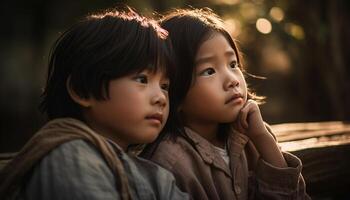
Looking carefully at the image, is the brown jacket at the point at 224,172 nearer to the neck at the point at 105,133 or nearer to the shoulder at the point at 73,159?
the neck at the point at 105,133

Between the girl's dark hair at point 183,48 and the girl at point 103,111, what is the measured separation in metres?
0.15

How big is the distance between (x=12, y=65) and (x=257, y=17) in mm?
3938

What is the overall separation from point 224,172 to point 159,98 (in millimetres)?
512

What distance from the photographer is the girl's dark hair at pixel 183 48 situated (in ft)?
7.27

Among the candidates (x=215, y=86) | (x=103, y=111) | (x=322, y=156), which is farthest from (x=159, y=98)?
(x=322, y=156)

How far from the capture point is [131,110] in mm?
1898

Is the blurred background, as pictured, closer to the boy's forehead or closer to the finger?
the finger

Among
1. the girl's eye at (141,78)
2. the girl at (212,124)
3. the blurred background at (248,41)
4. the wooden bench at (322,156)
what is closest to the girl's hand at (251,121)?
the girl at (212,124)

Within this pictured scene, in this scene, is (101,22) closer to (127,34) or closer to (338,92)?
(127,34)

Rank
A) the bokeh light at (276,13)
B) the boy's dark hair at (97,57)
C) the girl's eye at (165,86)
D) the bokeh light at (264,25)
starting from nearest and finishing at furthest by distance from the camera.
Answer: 1. the boy's dark hair at (97,57)
2. the girl's eye at (165,86)
3. the bokeh light at (264,25)
4. the bokeh light at (276,13)

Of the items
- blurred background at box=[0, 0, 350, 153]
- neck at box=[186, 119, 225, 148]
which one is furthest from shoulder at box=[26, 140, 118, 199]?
blurred background at box=[0, 0, 350, 153]

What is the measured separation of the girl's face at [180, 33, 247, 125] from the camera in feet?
7.29

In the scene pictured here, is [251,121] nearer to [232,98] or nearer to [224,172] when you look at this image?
[232,98]

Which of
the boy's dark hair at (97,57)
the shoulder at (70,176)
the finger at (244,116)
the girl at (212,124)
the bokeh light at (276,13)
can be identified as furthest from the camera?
the bokeh light at (276,13)
